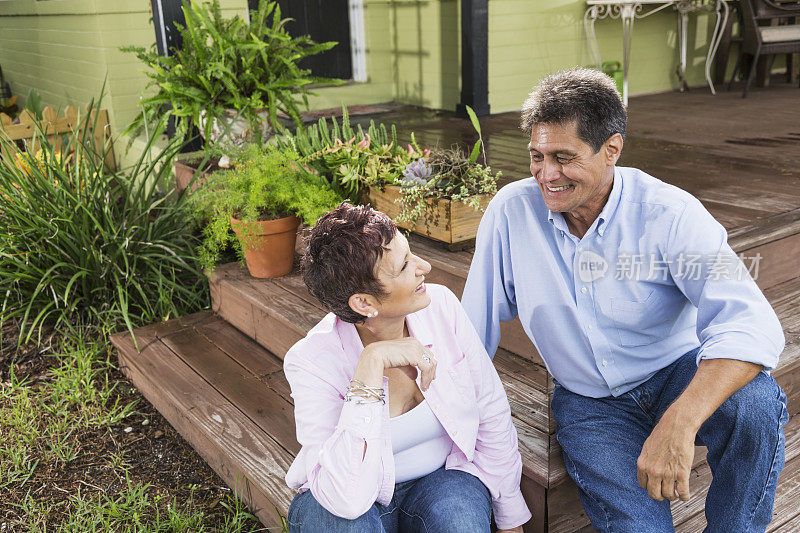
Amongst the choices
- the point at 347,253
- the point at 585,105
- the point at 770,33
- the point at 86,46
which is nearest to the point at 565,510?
the point at 347,253

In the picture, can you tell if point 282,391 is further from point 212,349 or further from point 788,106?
point 788,106

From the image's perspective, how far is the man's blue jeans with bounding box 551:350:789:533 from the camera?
5.01ft

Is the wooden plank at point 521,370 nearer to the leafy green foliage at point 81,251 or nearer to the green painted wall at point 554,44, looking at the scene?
the leafy green foliage at point 81,251

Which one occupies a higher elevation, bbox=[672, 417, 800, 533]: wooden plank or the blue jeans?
the blue jeans

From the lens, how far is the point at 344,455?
145cm

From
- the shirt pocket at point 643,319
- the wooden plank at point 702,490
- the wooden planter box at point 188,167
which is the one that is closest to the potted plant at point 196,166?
the wooden planter box at point 188,167

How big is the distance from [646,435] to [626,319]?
11.7 inches

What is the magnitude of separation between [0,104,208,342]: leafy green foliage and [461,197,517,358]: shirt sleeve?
1.75 m

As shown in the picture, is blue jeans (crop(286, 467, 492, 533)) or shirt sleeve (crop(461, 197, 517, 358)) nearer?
blue jeans (crop(286, 467, 492, 533))

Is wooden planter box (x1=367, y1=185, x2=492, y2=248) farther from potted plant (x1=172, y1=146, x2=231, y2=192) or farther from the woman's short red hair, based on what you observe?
potted plant (x1=172, y1=146, x2=231, y2=192)

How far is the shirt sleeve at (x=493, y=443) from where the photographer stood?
5.55ft

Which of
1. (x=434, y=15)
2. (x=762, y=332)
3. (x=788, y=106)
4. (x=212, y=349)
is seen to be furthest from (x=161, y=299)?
(x=788, y=106)

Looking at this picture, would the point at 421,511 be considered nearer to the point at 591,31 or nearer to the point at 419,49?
the point at 419,49

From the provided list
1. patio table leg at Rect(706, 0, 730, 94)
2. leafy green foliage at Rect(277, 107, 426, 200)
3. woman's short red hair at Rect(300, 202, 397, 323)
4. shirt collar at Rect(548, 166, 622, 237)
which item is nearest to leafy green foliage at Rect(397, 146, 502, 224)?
leafy green foliage at Rect(277, 107, 426, 200)
